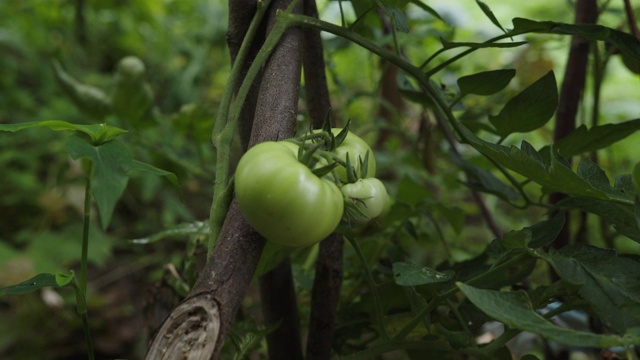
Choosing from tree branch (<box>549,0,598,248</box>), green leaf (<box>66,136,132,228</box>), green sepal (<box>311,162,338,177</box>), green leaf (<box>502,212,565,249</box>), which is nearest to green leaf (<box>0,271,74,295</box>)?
green leaf (<box>66,136,132,228</box>)

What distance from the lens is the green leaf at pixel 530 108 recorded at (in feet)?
2.09

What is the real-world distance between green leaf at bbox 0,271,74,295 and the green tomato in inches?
8.8

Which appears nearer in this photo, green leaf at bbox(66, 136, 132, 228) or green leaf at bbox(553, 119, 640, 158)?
green leaf at bbox(66, 136, 132, 228)

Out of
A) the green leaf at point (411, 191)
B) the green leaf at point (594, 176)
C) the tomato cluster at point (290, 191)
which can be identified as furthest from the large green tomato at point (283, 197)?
the green leaf at point (411, 191)

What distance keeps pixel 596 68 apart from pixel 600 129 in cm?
24

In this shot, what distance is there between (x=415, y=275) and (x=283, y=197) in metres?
0.14

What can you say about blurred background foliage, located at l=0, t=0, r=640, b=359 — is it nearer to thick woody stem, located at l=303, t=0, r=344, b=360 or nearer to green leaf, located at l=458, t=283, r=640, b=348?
thick woody stem, located at l=303, t=0, r=344, b=360

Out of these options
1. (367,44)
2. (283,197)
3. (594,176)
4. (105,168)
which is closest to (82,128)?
(105,168)

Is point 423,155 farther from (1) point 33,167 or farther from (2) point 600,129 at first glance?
(1) point 33,167

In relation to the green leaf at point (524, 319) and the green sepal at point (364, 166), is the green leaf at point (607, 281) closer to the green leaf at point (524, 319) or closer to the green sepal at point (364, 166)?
the green leaf at point (524, 319)

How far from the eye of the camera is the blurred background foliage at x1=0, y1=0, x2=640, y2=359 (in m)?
1.02

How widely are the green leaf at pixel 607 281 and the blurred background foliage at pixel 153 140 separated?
324mm

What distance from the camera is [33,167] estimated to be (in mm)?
2016

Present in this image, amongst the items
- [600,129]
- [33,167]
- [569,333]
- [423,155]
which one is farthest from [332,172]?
[33,167]
